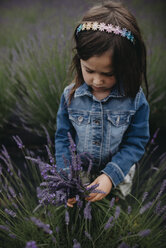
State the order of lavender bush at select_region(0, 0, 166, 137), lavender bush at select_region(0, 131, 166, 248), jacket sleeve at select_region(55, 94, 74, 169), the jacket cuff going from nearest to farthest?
lavender bush at select_region(0, 131, 166, 248)
the jacket cuff
jacket sleeve at select_region(55, 94, 74, 169)
lavender bush at select_region(0, 0, 166, 137)

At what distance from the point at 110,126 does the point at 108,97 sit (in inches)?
7.1

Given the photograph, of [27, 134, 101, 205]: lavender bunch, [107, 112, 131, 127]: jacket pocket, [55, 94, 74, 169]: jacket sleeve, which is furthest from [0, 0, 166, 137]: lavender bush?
[27, 134, 101, 205]: lavender bunch

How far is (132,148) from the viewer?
1.32m

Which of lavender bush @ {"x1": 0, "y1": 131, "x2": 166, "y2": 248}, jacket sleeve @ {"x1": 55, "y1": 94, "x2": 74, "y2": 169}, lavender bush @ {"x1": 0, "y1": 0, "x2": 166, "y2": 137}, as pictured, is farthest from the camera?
lavender bush @ {"x1": 0, "y1": 0, "x2": 166, "y2": 137}

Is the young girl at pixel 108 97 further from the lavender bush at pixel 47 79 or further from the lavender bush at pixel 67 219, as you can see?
the lavender bush at pixel 47 79

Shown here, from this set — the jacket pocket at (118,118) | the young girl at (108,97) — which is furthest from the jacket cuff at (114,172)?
the jacket pocket at (118,118)

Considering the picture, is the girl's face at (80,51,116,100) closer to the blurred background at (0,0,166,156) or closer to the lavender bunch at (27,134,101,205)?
the lavender bunch at (27,134,101,205)

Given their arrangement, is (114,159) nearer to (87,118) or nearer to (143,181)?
(87,118)

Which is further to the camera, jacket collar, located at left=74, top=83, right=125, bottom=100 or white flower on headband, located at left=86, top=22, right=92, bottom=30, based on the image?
jacket collar, located at left=74, top=83, right=125, bottom=100

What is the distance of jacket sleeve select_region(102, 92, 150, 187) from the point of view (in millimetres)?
1252

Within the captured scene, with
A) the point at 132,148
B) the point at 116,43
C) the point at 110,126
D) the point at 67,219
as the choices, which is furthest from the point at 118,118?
the point at 67,219

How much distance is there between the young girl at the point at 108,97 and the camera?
1.01 m

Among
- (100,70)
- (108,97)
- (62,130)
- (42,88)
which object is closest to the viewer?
(100,70)

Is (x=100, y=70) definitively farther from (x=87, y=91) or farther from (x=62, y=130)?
(x=62, y=130)
